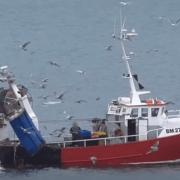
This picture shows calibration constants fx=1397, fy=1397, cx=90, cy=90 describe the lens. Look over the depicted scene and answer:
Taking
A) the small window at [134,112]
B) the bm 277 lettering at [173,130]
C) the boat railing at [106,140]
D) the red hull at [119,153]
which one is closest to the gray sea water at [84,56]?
the red hull at [119,153]

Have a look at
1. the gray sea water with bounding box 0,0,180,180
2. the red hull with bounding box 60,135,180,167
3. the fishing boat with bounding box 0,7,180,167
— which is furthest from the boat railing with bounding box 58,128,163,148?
the gray sea water with bounding box 0,0,180,180

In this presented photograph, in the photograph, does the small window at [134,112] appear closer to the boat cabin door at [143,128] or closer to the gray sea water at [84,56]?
the boat cabin door at [143,128]

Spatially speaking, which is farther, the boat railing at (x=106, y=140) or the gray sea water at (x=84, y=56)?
the gray sea water at (x=84, y=56)

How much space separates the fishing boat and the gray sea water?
534 mm

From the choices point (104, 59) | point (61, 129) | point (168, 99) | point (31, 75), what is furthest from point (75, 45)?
point (61, 129)

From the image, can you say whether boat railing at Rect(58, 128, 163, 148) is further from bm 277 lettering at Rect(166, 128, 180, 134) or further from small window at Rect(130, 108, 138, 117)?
small window at Rect(130, 108, 138, 117)

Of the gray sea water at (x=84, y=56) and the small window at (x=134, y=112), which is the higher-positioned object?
the small window at (x=134, y=112)

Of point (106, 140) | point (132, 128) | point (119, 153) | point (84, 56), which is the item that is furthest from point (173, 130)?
point (84, 56)

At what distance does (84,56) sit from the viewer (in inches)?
3858

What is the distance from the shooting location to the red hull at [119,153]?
170 feet

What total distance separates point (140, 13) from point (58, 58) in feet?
101

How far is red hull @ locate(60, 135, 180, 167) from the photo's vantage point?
51688 mm

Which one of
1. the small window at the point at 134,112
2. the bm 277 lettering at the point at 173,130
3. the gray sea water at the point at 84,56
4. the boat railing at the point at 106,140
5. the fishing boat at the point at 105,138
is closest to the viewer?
the fishing boat at the point at 105,138

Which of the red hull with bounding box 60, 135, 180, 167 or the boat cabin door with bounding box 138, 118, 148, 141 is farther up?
the boat cabin door with bounding box 138, 118, 148, 141
